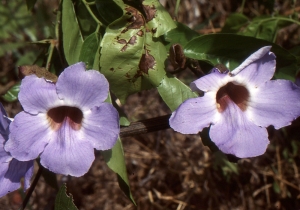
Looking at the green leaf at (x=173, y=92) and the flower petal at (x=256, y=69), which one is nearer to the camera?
the flower petal at (x=256, y=69)

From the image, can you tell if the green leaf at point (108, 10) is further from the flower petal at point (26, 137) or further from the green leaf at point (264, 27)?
the green leaf at point (264, 27)

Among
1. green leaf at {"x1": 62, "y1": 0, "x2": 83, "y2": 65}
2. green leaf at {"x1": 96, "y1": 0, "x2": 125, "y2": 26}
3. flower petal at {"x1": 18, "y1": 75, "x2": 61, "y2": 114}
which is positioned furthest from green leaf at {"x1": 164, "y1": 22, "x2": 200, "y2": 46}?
flower petal at {"x1": 18, "y1": 75, "x2": 61, "y2": 114}

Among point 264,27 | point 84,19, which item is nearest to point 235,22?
point 264,27

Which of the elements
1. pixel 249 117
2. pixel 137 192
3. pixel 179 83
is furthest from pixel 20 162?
pixel 137 192

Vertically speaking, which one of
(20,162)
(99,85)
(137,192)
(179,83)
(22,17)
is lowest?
(137,192)

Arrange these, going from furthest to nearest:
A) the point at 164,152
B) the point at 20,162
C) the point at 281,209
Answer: the point at 164,152 → the point at 281,209 → the point at 20,162

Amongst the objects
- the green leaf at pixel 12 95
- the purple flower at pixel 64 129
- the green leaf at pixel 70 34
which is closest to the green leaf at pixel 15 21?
the green leaf at pixel 12 95

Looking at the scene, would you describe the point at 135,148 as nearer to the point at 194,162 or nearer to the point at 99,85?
the point at 194,162
